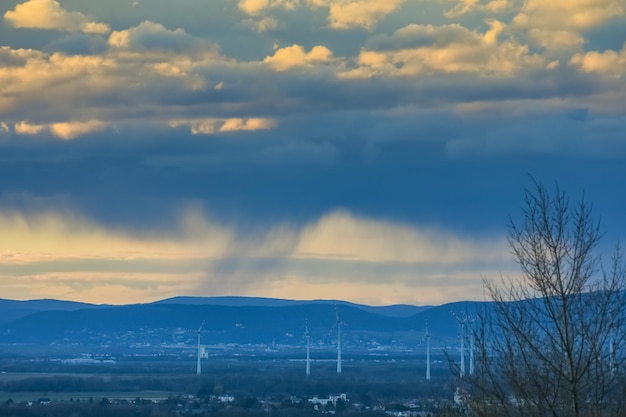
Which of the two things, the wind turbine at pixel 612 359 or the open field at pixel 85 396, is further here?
the open field at pixel 85 396

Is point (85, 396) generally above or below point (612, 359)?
above

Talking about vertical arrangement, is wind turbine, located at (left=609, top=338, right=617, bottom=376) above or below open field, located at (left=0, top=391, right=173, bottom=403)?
below

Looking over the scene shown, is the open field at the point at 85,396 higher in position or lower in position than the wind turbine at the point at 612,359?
higher

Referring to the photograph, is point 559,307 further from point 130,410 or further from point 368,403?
point 368,403

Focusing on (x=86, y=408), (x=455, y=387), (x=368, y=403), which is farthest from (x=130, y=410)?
(x=455, y=387)

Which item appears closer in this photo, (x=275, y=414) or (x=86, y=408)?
(x=275, y=414)

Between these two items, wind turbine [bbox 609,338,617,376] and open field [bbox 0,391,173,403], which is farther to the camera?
open field [bbox 0,391,173,403]

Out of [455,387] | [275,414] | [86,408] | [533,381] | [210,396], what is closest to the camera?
[533,381]

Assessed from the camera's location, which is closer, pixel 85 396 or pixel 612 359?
pixel 612 359

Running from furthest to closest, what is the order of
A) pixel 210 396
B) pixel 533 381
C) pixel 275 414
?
1. pixel 210 396
2. pixel 275 414
3. pixel 533 381

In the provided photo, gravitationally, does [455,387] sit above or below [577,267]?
below
